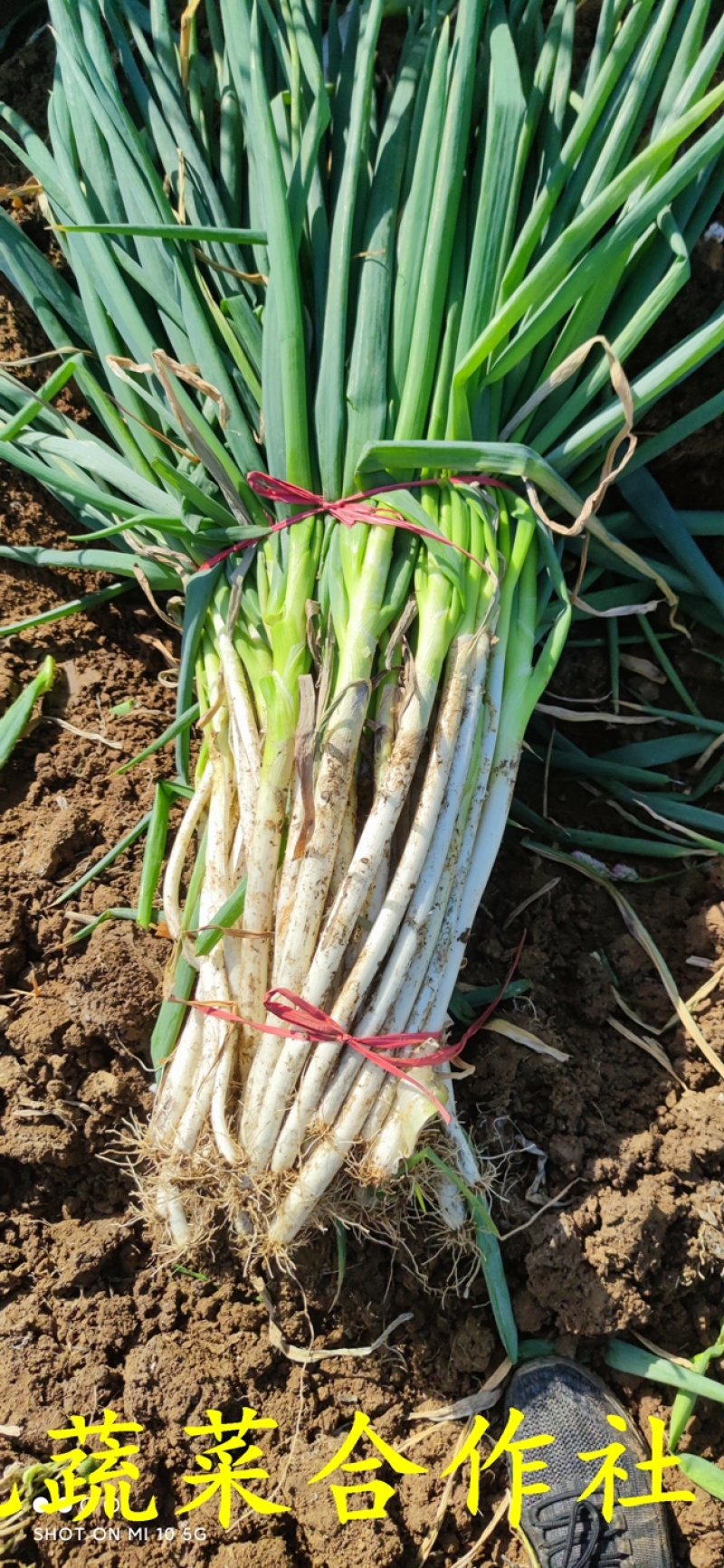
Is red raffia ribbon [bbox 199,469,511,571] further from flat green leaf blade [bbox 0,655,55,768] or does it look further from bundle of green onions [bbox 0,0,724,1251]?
flat green leaf blade [bbox 0,655,55,768]

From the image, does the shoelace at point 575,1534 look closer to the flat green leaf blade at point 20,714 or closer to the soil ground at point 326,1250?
the soil ground at point 326,1250

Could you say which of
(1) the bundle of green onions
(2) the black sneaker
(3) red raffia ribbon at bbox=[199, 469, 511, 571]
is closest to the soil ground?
(2) the black sneaker

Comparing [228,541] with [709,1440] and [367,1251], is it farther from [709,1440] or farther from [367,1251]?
[709,1440]

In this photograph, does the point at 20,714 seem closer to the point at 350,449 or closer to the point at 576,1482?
the point at 350,449

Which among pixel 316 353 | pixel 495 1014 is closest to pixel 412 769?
pixel 495 1014

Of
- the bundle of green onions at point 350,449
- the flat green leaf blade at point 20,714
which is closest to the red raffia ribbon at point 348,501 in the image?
the bundle of green onions at point 350,449

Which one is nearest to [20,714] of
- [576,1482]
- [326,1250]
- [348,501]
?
[348,501]
